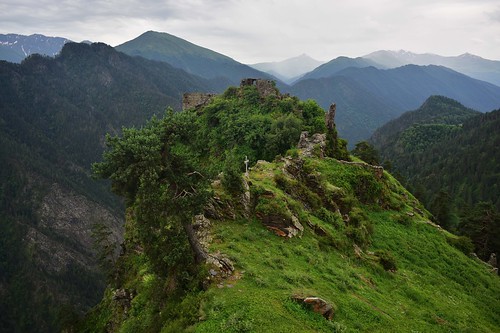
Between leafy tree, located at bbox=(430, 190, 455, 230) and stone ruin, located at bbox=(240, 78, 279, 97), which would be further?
leafy tree, located at bbox=(430, 190, 455, 230)

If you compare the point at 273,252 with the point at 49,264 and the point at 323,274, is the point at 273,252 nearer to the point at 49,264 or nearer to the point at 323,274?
the point at 323,274

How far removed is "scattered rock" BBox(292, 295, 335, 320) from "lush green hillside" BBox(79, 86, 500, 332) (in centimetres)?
8

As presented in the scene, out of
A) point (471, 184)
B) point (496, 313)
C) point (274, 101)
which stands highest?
point (274, 101)

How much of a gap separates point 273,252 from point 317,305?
16.9ft

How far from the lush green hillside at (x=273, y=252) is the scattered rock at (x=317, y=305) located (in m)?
0.08

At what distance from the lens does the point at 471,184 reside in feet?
534

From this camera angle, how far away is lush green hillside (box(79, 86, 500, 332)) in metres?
16.1

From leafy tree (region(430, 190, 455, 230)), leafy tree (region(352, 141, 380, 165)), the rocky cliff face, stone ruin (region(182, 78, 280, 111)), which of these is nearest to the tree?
stone ruin (region(182, 78, 280, 111))

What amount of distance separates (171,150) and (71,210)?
200598mm

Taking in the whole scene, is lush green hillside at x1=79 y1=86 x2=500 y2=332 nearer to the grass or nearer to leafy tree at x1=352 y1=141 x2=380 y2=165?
the grass

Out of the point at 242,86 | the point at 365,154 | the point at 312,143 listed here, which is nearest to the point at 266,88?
the point at 242,86

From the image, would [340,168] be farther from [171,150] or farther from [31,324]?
[31,324]

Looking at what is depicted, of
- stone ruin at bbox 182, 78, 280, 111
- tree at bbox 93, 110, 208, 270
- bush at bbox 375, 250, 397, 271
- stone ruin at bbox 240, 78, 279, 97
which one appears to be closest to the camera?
tree at bbox 93, 110, 208, 270

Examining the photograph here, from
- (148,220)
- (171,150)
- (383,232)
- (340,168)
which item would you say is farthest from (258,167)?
(148,220)
